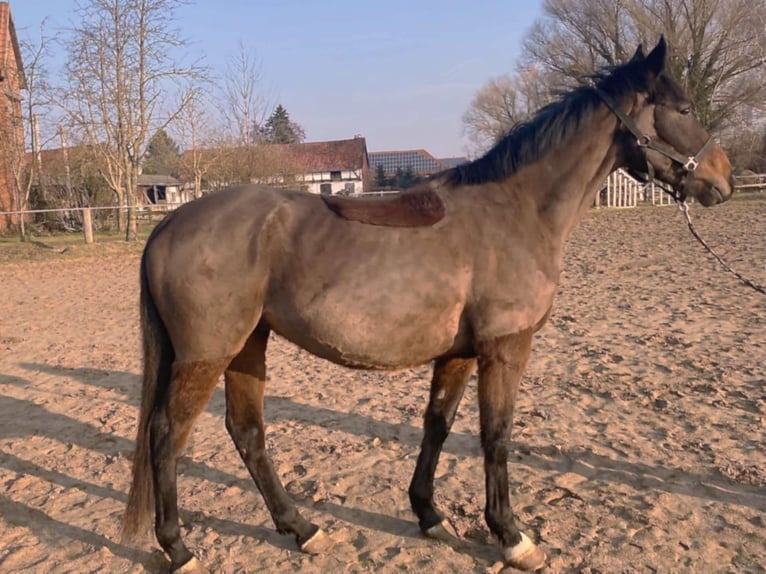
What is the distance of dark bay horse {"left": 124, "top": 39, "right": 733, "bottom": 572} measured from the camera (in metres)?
2.71

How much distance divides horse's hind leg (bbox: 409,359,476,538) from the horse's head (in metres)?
1.33

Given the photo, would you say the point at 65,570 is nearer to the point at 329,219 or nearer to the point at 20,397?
the point at 329,219

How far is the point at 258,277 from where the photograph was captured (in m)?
2.76

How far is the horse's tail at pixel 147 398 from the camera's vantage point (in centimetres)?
286

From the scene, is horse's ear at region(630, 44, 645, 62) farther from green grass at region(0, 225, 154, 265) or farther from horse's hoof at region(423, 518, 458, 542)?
green grass at region(0, 225, 154, 265)

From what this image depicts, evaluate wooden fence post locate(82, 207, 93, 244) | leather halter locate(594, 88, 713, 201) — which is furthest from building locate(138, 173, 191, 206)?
leather halter locate(594, 88, 713, 201)

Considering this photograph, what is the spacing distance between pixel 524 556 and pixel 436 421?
796 millimetres

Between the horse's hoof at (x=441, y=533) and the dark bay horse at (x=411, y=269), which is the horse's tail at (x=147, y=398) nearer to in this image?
the dark bay horse at (x=411, y=269)

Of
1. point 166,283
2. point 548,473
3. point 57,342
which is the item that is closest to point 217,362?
point 166,283

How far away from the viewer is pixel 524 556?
2.75 metres

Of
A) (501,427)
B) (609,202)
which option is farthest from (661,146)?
(609,202)

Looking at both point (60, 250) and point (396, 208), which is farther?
point (60, 250)

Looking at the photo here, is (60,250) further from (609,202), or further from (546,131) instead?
(609,202)

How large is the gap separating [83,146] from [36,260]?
35.0ft
